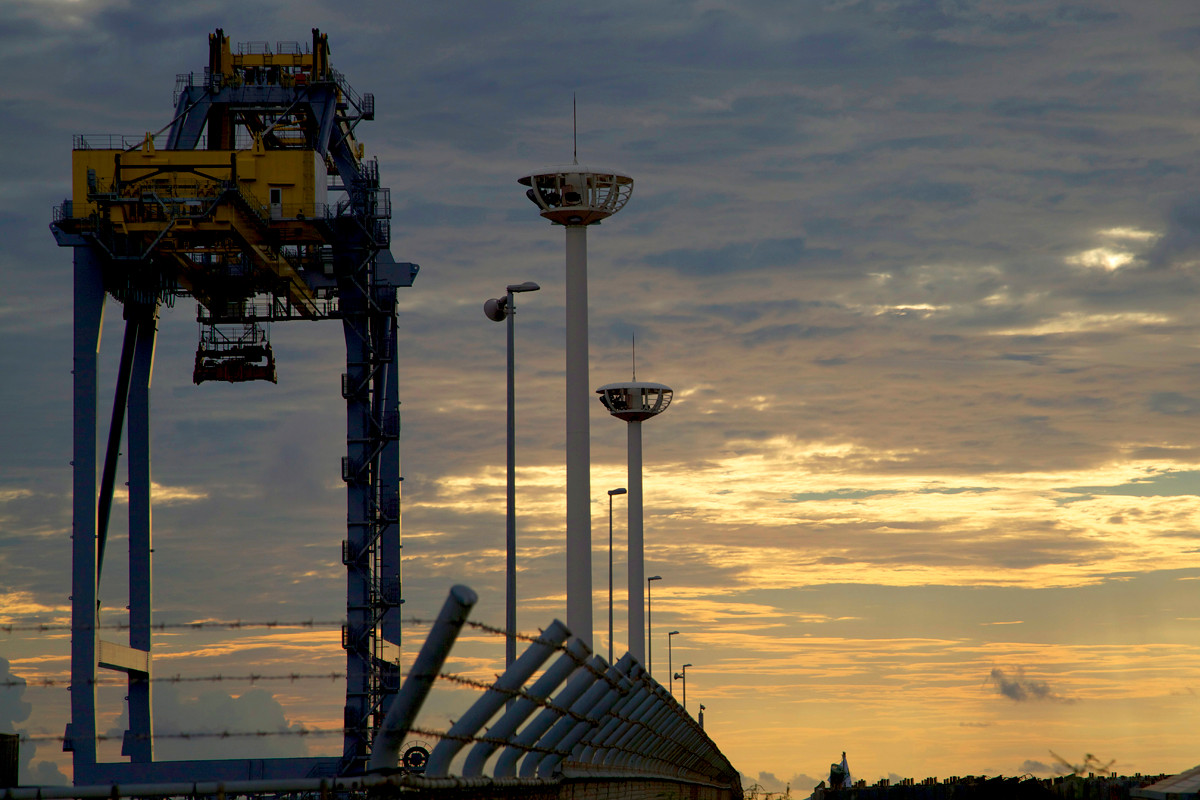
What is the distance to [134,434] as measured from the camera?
49938 millimetres

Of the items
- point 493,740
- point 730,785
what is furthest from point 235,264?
point 730,785

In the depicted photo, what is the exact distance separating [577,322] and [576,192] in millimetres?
4038

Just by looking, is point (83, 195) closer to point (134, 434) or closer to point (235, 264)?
point (235, 264)

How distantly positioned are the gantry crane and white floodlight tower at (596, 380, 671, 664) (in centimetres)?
2013

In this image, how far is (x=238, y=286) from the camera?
48125mm

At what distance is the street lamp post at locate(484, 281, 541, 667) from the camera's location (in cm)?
2442

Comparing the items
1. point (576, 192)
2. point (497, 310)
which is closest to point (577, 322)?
point (576, 192)

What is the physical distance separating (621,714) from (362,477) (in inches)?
1325

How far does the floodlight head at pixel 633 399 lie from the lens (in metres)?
71.6

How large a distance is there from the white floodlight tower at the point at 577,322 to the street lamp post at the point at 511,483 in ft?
63.7

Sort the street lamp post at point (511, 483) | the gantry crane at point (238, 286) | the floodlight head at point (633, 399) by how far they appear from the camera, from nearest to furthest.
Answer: the street lamp post at point (511, 483) → the gantry crane at point (238, 286) → the floodlight head at point (633, 399)

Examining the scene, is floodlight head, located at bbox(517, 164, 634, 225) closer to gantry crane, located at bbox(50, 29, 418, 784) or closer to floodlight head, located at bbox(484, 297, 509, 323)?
gantry crane, located at bbox(50, 29, 418, 784)

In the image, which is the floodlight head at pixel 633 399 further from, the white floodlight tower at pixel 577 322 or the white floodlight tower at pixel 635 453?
the white floodlight tower at pixel 577 322

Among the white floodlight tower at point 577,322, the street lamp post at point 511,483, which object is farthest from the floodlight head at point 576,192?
the street lamp post at point 511,483
